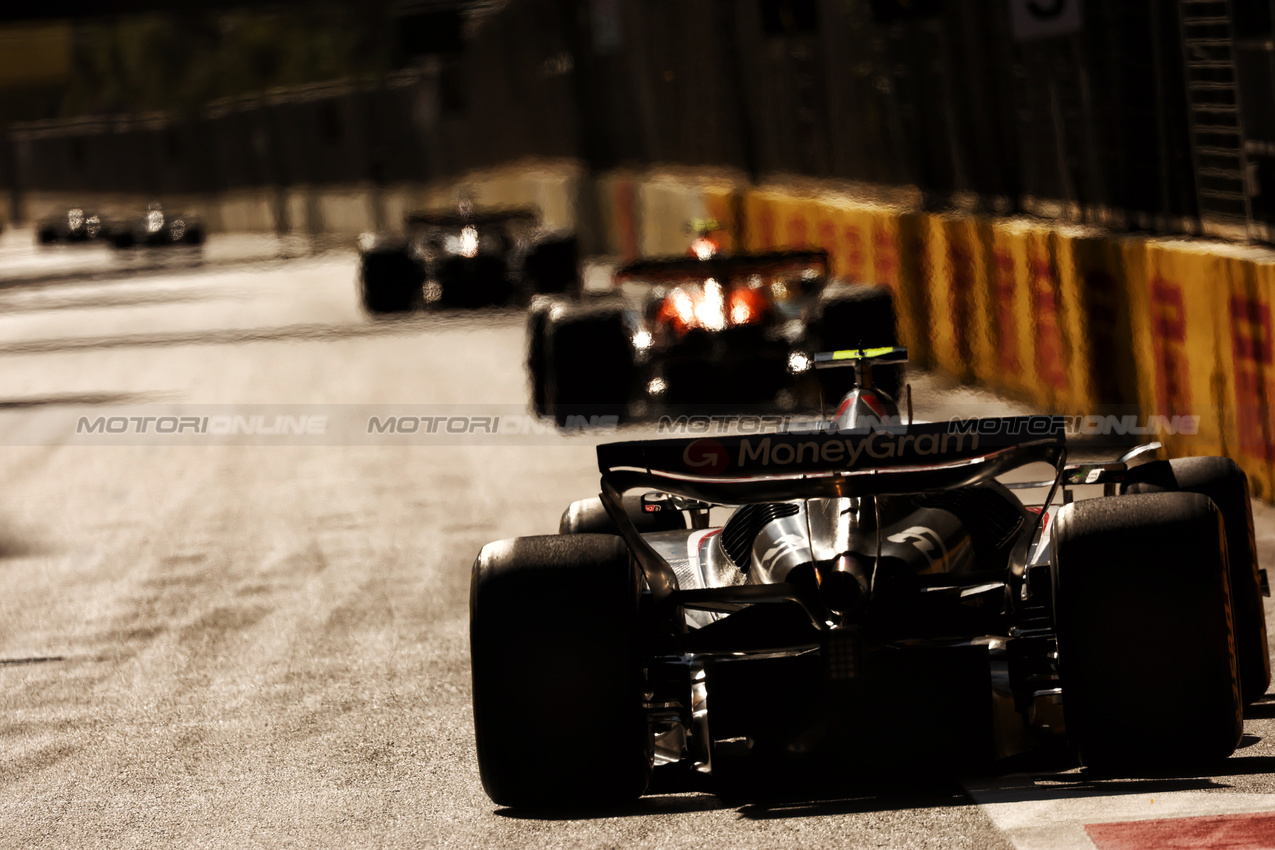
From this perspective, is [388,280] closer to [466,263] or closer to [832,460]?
[466,263]

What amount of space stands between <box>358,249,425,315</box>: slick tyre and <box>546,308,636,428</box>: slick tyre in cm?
1117

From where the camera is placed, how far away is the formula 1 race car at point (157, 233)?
52594mm

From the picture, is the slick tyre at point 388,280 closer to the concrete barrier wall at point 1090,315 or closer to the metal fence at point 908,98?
the metal fence at point 908,98

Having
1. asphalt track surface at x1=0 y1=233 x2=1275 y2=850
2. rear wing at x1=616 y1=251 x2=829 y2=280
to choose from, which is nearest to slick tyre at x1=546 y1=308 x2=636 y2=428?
asphalt track surface at x1=0 y1=233 x2=1275 y2=850

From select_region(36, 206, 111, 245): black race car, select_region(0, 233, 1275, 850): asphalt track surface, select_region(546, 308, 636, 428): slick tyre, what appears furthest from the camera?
select_region(36, 206, 111, 245): black race car

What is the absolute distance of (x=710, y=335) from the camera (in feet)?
43.3

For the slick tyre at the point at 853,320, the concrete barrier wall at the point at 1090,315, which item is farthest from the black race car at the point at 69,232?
the slick tyre at the point at 853,320

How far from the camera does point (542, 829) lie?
4.72m

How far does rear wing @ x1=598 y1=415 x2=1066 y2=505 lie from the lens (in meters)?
4.77

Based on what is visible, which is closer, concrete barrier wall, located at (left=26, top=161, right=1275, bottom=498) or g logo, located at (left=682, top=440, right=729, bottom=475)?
g logo, located at (left=682, top=440, right=729, bottom=475)

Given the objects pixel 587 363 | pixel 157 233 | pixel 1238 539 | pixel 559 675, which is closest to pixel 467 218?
pixel 587 363

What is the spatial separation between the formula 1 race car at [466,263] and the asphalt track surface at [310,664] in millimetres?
6278

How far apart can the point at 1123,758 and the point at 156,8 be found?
28.4m

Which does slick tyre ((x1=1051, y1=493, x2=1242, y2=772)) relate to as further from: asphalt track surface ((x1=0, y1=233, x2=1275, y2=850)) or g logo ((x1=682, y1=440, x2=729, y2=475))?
g logo ((x1=682, y1=440, x2=729, y2=475))
